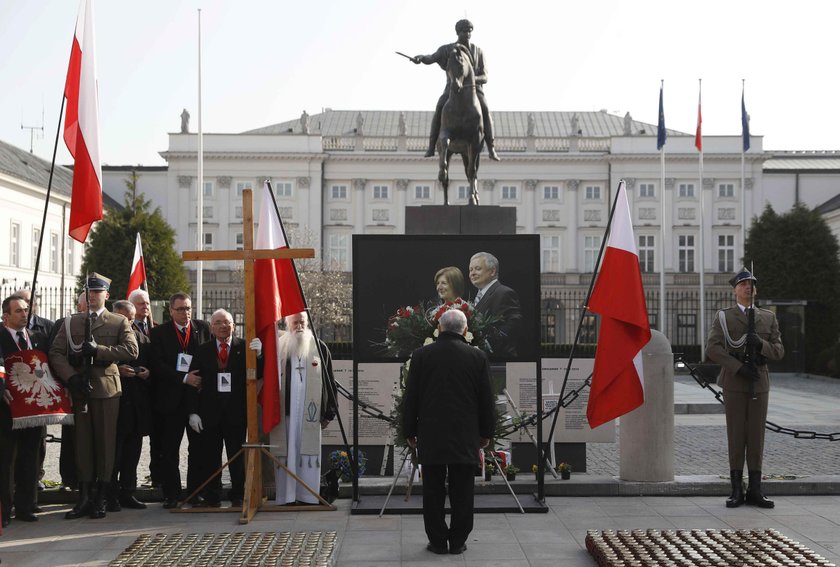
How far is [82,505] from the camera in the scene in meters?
8.47

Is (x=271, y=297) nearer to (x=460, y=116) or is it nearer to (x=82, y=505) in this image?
(x=82, y=505)

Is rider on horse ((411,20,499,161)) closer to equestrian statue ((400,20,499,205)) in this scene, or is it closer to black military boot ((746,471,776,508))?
equestrian statue ((400,20,499,205))

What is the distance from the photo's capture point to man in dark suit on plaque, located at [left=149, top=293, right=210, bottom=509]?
8922 mm

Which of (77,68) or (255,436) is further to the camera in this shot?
(77,68)

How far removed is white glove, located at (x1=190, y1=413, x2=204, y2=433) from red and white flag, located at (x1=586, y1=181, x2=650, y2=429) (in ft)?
11.2

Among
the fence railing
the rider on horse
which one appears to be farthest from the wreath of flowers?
the fence railing

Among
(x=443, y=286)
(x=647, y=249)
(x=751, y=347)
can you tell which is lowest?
(x=751, y=347)

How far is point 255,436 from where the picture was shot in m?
8.64

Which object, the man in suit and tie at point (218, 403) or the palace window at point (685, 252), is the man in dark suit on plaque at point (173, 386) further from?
the palace window at point (685, 252)

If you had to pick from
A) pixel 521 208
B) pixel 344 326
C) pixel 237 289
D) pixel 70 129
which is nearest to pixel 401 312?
pixel 70 129

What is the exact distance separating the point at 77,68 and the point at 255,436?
374 cm

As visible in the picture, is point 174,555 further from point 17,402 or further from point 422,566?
point 17,402

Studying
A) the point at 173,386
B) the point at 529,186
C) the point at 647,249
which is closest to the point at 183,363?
the point at 173,386

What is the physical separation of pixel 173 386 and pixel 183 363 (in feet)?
0.73
